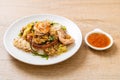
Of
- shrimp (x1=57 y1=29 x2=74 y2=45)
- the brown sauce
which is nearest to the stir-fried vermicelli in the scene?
shrimp (x1=57 y1=29 x2=74 y2=45)

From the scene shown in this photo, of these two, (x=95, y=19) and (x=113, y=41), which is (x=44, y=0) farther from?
(x=113, y=41)

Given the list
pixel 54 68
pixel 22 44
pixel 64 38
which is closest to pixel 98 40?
pixel 64 38

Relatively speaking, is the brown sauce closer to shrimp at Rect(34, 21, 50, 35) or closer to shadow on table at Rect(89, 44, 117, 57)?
shadow on table at Rect(89, 44, 117, 57)

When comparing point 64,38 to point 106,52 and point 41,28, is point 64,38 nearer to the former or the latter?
point 41,28

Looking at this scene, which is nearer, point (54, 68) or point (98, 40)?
point (54, 68)

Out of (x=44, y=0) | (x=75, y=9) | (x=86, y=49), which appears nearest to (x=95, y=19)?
(x=75, y=9)

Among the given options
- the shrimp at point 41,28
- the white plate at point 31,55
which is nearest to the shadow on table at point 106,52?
the white plate at point 31,55

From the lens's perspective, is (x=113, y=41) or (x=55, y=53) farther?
(x=113, y=41)
